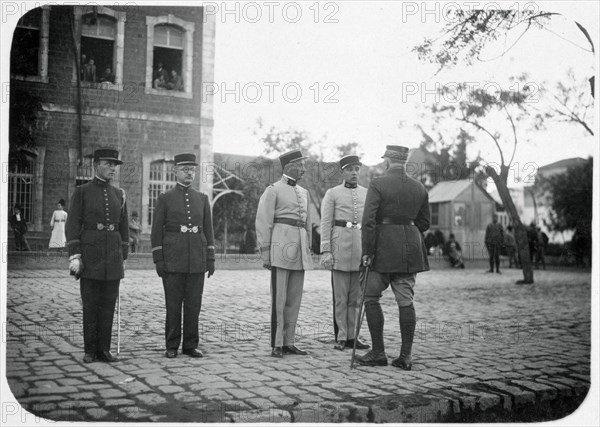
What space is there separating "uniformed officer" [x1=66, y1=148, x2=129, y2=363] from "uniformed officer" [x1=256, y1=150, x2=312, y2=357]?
1.17 m

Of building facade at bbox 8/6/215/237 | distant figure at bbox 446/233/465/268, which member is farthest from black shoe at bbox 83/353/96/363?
distant figure at bbox 446/233/465/268

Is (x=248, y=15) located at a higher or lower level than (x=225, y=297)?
higher

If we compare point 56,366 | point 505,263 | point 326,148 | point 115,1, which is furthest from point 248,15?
point 505,263

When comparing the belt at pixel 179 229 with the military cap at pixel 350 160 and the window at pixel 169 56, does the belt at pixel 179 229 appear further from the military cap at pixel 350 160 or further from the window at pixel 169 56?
the military cap at pixel 350 160

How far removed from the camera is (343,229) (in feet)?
17.6

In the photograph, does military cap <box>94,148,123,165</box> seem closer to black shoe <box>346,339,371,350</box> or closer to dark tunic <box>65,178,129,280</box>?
dark tunic <box>65,178,129,280</box>

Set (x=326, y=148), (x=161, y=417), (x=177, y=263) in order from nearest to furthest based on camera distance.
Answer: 1. (x=161, y=417)
2. (x=177, y=263)
3. (x=326, y=148)

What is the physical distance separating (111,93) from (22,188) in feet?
3.30

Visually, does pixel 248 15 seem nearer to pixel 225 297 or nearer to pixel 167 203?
pixel 167 203

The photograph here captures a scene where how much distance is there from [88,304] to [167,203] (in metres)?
0.97

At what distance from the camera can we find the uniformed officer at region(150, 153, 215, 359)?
182 inches

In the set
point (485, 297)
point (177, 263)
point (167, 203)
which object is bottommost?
point (485, 297)

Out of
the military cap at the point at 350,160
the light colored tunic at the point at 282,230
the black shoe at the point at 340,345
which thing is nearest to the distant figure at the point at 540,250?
the military cap at the point at 350,160

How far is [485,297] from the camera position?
9.12 metres
